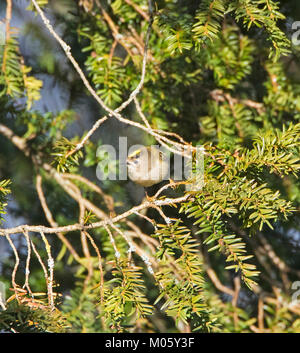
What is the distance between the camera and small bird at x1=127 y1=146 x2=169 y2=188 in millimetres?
1002

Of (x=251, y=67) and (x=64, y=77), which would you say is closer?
(x=251, y=67)

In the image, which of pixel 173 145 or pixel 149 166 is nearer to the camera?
pixel 173 145

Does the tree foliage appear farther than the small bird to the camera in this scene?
No

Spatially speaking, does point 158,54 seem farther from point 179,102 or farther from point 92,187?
point 92,187

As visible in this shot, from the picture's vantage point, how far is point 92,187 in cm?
116

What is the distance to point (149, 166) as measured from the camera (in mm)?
1004

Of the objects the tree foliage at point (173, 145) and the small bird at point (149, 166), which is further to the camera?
the small bird at point (149, 166)

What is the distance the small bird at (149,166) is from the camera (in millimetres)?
1002
